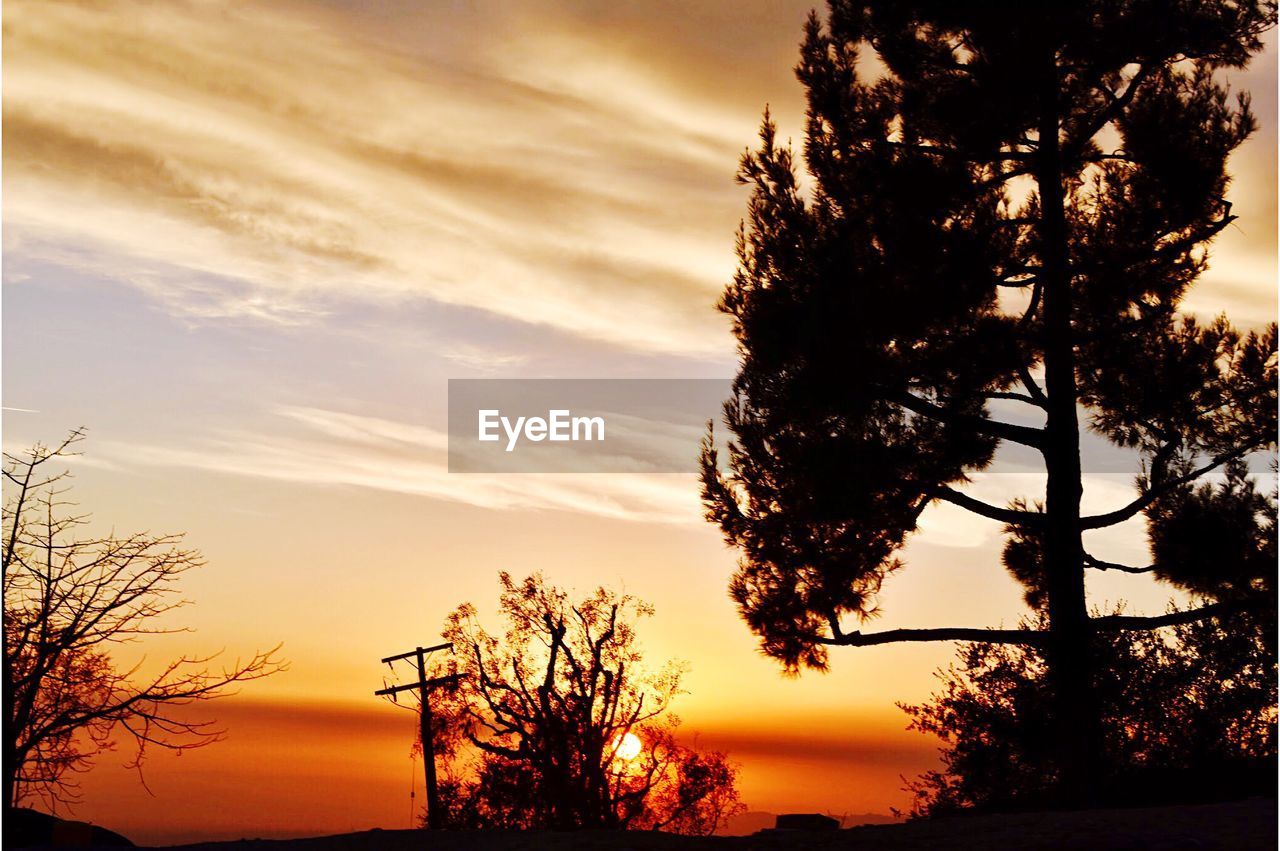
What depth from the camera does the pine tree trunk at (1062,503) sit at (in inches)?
523

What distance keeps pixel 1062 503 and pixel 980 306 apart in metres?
2.60

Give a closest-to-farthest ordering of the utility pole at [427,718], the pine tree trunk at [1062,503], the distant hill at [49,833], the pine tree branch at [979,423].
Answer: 1. the distant hill at [49,833]
2. the pine tree trunk at [1062,503]
3. the pine tree branch at [979,423]
4. the utility pole at [427,718]

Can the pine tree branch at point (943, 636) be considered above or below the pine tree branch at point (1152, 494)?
below

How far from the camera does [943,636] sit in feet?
46.5

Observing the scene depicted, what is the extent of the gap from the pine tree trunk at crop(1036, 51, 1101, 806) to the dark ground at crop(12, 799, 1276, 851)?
3.45 metres

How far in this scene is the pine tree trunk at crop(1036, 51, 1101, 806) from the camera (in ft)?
43.6

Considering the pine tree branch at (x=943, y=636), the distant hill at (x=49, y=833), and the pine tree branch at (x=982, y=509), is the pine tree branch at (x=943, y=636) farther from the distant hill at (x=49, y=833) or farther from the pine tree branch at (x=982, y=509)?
the distant hill at (x=49, y=833)

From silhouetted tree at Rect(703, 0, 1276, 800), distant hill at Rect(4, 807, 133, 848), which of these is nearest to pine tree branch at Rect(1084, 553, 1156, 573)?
silhouetted tree at Rect(703, 0, 1276, 800)

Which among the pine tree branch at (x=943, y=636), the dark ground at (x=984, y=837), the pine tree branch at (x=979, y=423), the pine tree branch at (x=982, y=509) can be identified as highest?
the pine tree branch at (x=979, y=423)

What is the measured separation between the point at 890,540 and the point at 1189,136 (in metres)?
6.16

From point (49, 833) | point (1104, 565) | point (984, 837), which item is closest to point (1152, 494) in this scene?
point (1104, 565)

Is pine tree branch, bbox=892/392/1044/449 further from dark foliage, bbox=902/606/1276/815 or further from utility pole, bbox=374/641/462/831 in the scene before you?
utility pole, bbox=374/641/462/831

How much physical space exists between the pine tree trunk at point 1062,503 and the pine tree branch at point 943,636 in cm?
29

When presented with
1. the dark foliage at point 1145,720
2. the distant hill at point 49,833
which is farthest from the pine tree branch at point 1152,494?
the distant hill at point 49,833
